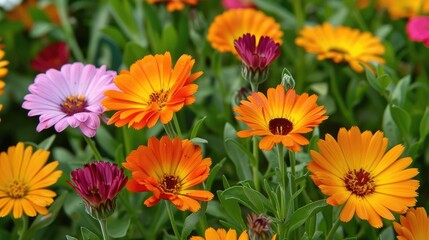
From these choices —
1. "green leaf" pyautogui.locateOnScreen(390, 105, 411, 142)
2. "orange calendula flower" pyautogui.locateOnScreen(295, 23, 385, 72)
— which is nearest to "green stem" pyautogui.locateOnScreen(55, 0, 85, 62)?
"orange calendula flower" pyautogui.locateOnScreen(295, 23, 385, 72)

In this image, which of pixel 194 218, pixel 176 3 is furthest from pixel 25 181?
pixel 176 3

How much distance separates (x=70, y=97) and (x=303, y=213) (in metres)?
0.39

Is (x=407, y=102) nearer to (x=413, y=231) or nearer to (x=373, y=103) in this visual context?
(x=373, y=103)

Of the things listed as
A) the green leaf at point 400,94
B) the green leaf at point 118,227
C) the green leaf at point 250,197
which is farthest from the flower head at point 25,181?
the green leaf at point 400,94

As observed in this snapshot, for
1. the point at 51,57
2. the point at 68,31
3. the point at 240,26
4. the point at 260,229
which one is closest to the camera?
the point at 260,229

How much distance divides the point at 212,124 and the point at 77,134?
266 millimetres

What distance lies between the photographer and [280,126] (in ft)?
2.72

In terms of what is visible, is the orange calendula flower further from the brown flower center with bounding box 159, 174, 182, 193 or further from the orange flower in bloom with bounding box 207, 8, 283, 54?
the brown flower center with bounding box 159, 174, 182, 193

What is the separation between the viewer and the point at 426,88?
1244 millimetres

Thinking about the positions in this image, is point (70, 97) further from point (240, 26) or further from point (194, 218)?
point (240, 26)

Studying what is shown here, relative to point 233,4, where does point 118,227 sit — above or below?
below

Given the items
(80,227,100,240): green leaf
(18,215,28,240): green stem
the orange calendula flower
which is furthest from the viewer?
the orange calendula flower

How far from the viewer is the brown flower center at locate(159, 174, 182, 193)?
846 millimetres

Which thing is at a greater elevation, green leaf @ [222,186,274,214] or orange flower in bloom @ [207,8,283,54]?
orange flower in bloom @ [207,8,283,54]
